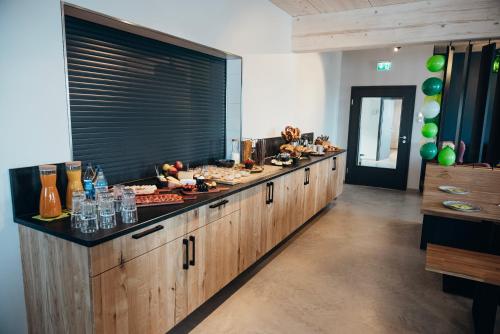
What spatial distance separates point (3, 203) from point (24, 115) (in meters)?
0.47

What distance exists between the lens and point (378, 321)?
2359 millimetres

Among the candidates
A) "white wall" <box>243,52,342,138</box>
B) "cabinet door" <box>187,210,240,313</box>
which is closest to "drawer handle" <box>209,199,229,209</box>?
"cabinet door" <box>187,210,240,313</box>

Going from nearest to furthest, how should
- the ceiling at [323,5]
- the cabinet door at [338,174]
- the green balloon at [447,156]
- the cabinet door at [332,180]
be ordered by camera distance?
the green balloon at [447,156] < the ceiling at [323,5] < the cabinet door at [332,180] < the cabinet door at [338,174]

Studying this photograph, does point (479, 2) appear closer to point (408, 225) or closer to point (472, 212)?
point (472, 212)

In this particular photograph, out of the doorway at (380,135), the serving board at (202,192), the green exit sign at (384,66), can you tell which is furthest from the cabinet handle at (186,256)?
the green exit sign at (384,66)

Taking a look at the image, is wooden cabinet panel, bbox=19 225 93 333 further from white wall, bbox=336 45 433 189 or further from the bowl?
white wall, bbox=336 45 433 189

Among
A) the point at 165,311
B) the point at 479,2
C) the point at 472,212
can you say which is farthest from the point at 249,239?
the point at 479,2

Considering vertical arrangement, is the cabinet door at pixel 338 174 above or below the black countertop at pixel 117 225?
below

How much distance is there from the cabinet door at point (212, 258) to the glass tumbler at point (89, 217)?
1.97ft

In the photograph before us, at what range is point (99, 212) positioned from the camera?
1620 millimetres

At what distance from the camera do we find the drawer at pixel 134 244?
4.82ft

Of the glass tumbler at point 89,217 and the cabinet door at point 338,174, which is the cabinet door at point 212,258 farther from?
the cabinet door at point 338,174

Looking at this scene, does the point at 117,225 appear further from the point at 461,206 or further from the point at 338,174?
the point at 338,174

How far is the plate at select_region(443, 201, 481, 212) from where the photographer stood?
2.76 m
